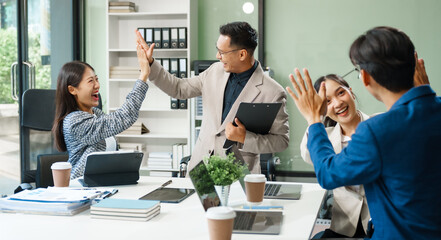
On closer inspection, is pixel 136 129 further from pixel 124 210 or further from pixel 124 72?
pixel 124 210

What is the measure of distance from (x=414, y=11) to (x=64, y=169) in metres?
4.06

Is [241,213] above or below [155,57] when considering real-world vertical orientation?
below

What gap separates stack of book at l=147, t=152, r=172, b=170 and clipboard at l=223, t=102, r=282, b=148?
106 inches

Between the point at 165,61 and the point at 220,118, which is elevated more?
the point at 165,61

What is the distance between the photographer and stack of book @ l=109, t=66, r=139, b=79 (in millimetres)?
5441

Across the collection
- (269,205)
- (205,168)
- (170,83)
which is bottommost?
(269,205)

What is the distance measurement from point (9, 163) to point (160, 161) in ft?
4.78

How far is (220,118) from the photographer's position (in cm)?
293

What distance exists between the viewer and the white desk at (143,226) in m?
1.69

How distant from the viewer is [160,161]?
538 centimetres

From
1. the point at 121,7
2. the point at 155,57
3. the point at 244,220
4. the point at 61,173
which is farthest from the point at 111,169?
the point at 121,7

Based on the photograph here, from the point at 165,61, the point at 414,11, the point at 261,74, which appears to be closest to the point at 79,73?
the point at 261,74

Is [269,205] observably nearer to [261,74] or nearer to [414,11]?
[261,74]

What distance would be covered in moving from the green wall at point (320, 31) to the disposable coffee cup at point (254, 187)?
133 inches
